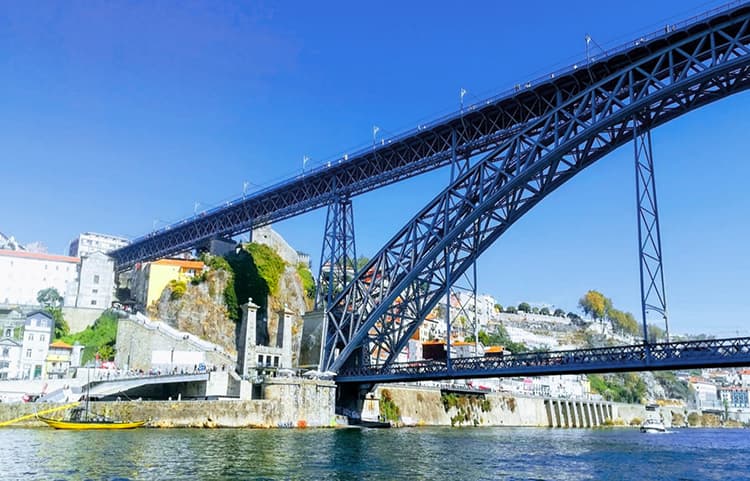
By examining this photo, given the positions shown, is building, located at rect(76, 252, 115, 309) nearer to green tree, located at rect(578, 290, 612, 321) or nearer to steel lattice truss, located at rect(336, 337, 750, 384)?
steel lattice truss, located at rect(336, 337, 750, 384)

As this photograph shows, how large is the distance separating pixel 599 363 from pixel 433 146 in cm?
1675

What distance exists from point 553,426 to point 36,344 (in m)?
52.1

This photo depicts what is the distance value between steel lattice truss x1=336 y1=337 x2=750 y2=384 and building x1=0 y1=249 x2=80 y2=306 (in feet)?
158

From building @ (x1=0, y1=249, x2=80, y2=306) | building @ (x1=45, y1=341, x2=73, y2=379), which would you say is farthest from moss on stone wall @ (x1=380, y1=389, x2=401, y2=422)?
building @ (x1=0, y1=249, x2=80, y2=306)

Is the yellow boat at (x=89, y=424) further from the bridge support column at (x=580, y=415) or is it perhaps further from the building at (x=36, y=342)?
the bridge support column at (x=580, y=415)

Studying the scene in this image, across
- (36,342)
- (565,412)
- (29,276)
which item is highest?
(29,276)

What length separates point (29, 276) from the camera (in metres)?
77.7

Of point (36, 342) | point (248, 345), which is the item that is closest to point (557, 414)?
point (248, 345)

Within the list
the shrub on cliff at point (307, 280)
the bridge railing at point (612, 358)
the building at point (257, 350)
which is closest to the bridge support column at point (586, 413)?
the shrub on cliff at point (307, 280)

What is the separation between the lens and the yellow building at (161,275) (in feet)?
202

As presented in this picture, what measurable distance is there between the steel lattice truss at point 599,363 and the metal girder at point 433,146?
11984mm

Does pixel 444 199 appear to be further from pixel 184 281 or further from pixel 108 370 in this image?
pixel 184 281

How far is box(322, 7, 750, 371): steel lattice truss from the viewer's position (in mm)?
31469

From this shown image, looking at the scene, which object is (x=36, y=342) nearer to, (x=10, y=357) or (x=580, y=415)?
(x=10, y=357)
